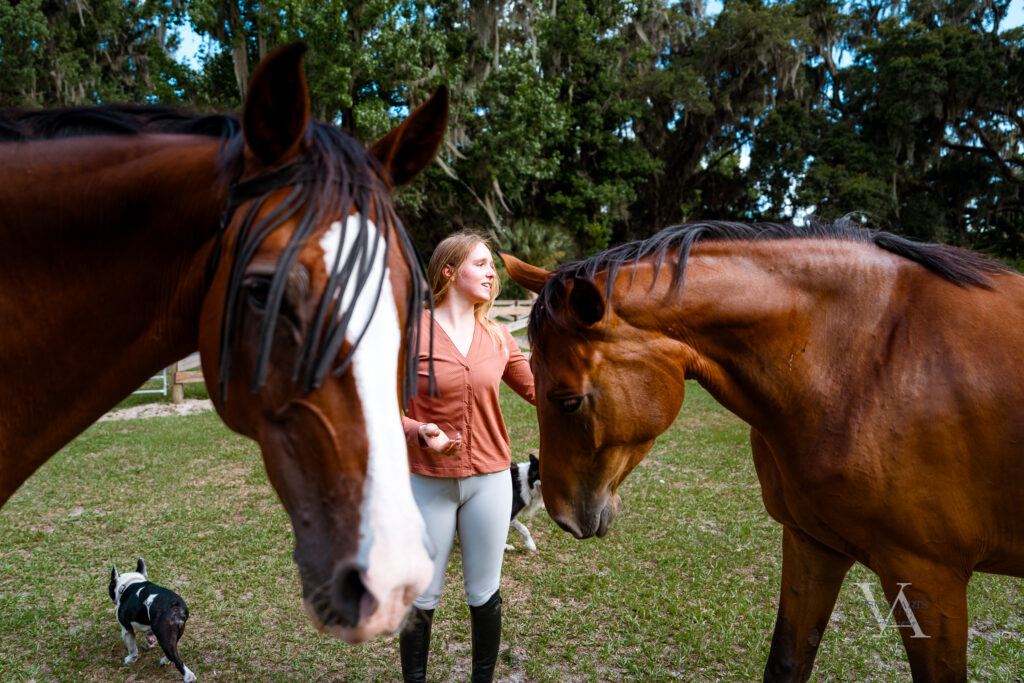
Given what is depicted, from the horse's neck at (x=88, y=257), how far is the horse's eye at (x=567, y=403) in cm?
138

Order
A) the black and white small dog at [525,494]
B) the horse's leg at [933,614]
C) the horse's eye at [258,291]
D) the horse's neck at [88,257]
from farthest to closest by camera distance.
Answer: the black and white small dog at [525,494]
the horse's leg at [933,614]
the horse's neck at [88,257]
the horse's eye at [258,291]

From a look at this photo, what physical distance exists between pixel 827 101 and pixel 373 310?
2824cm

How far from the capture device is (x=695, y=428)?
32.3 ft

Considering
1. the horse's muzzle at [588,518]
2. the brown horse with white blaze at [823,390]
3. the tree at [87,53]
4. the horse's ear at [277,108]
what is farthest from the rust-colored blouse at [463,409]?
the tree at [87,53]

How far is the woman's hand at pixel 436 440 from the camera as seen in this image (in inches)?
93.3

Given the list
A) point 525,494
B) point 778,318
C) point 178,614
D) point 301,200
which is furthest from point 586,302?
point 525,494

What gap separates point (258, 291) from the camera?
1.06m

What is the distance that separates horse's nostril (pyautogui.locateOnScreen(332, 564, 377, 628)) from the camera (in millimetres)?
944

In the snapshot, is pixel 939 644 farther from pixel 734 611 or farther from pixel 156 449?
pixel 156 449

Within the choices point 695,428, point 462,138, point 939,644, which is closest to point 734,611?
point 939,644

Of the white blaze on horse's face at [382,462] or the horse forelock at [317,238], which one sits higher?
the horse forelock at [317,238]

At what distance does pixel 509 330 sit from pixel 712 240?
1010 centimetres

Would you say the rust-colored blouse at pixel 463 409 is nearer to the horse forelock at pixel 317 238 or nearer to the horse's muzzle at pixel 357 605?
the horse forelock at pixel 317 238

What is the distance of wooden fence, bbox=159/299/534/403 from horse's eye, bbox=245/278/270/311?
10.6 m
